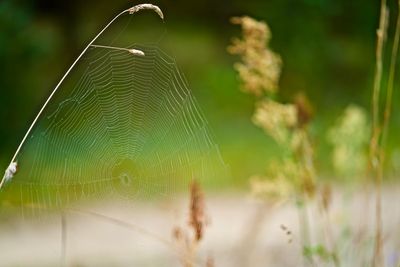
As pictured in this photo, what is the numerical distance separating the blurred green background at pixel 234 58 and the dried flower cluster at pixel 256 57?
538cm

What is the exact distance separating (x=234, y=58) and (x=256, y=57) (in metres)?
7.83

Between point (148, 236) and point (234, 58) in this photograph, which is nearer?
point (148, 236)

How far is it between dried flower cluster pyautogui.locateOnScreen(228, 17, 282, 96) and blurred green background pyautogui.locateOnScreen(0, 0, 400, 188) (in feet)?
17.6

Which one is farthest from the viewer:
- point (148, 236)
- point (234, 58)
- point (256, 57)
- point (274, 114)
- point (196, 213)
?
point (234, 58)

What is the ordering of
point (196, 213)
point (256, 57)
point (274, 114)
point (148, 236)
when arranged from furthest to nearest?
point (148, 236), point (274, 114), point (256, 57), point (196, 213)

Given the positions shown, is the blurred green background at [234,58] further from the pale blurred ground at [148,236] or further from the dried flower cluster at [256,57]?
the dried flower cluster at [256,57]

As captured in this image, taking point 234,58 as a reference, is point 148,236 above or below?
below

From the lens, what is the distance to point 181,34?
36.2 ft

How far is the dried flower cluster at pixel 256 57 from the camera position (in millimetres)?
2482

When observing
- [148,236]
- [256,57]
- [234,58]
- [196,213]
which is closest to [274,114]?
[256,57]

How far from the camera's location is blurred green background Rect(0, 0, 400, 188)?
8.74 m

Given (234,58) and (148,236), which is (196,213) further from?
(234,58)

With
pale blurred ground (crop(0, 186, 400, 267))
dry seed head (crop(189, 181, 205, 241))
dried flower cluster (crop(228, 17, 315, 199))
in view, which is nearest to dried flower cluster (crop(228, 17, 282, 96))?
dried flower cluster (crop(228, 17, 315, 199))

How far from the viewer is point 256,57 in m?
2.55
